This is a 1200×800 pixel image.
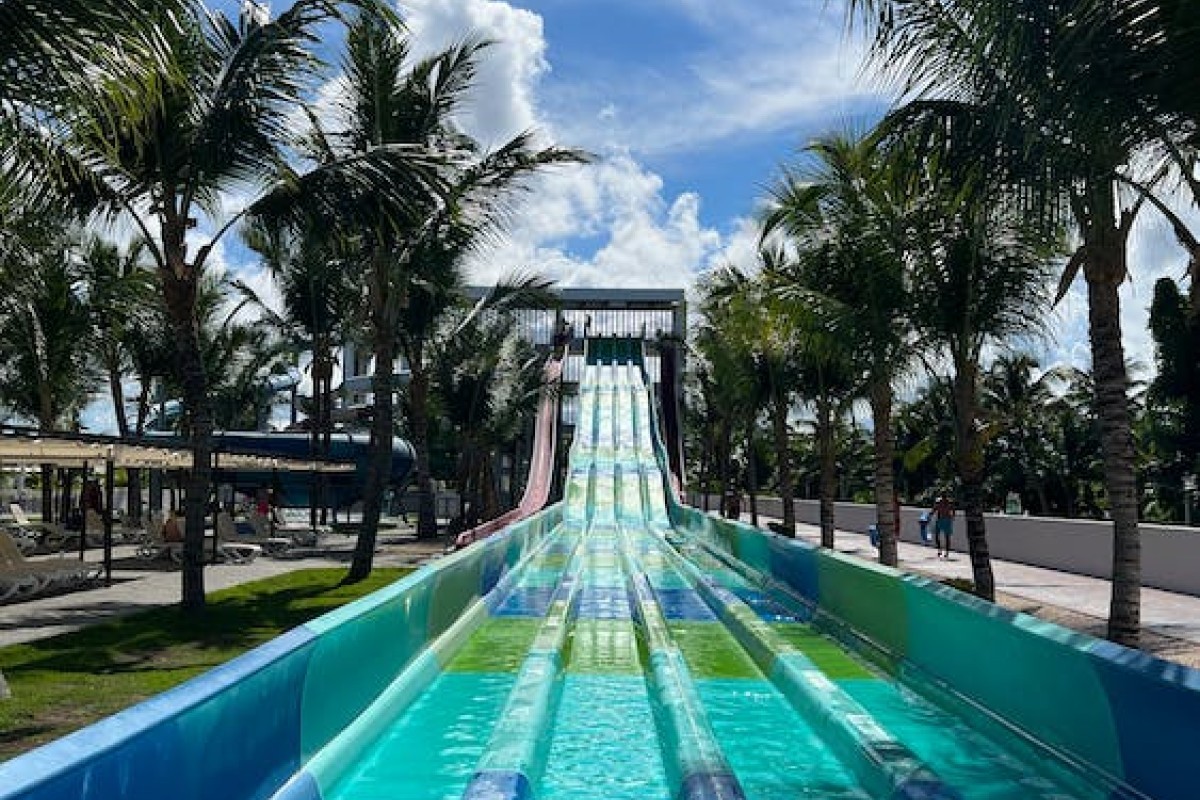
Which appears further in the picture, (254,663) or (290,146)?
(290,146)

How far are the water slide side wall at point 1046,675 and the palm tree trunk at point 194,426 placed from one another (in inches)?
275

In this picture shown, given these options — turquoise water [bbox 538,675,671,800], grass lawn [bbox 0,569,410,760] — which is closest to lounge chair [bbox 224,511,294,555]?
grass lawn [bbox 0,569,410,760]

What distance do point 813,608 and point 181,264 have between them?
757 centimetres

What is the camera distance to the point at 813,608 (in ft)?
34.2

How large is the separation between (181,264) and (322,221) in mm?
1752

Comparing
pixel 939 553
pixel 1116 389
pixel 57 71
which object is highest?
pixel 57 71

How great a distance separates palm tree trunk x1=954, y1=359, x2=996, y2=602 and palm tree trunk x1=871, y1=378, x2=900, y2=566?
9.54ft

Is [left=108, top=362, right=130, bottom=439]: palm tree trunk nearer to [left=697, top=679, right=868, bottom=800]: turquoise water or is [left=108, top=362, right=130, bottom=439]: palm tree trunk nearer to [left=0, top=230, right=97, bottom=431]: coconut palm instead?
[left=0, top=230, right=97, bottom=431]: coconut palm

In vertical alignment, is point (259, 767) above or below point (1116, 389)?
below

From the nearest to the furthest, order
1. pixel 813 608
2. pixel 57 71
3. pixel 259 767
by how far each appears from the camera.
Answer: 1. pixel 259 767
2. pixel 57 71
3. pixel 813 608

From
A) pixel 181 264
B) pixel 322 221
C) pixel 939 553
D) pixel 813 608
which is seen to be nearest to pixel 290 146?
pixel 322 221

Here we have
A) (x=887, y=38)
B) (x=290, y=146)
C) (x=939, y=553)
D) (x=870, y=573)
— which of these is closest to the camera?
(x=887, y=38)

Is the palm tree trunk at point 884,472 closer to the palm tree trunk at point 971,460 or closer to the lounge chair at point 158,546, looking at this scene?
the palm tree trunk at point 971,460

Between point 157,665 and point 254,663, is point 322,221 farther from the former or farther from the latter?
point 254,663
